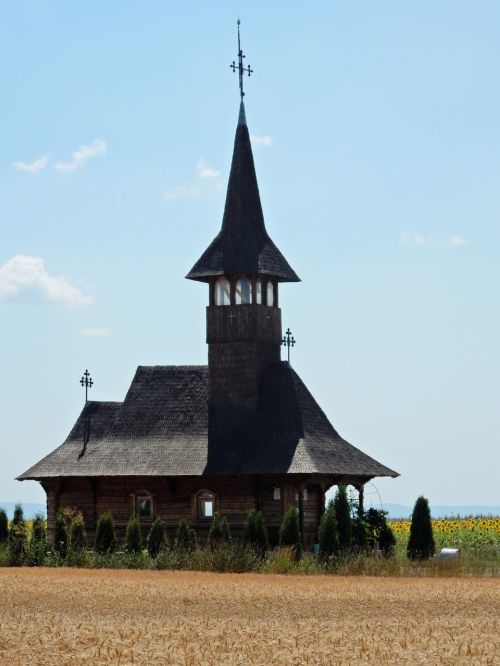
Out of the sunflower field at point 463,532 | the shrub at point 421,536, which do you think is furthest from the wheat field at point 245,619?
the sunflower field at point 463,532

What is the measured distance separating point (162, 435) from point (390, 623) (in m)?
23.9

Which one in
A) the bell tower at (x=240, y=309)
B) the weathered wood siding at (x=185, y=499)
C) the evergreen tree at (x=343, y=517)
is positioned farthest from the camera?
the bell tower at (x=240, y=309)

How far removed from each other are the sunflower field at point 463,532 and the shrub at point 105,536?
32.2 ft

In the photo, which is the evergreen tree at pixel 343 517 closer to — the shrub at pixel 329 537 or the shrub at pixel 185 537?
the shrub at pixel 329 537

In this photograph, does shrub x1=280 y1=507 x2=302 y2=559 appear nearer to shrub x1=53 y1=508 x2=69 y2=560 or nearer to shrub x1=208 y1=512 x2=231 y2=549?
shrub x1=208 y1=512 x2=231 y2=549

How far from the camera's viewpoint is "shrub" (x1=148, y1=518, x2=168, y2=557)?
144 ft

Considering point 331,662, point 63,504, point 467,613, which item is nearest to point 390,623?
point 467,613

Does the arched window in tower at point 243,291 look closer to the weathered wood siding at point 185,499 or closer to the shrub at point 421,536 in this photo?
the weathered wood siding at point 185,499

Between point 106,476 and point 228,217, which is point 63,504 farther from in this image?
point 228,217

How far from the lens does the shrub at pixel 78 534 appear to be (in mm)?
44250

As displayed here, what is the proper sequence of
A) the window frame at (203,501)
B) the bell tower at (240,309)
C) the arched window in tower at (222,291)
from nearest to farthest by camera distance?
the window frame at (203,501), the bell tower at (240,309), the arched window in tower at (222,291)

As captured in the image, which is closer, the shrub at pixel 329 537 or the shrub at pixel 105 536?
the shrub at pixel 329 537

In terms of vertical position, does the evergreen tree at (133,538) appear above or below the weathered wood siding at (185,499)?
below

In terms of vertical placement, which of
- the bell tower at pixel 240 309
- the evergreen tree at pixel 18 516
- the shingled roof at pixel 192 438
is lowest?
the evergreen tree at pixel 18 516
